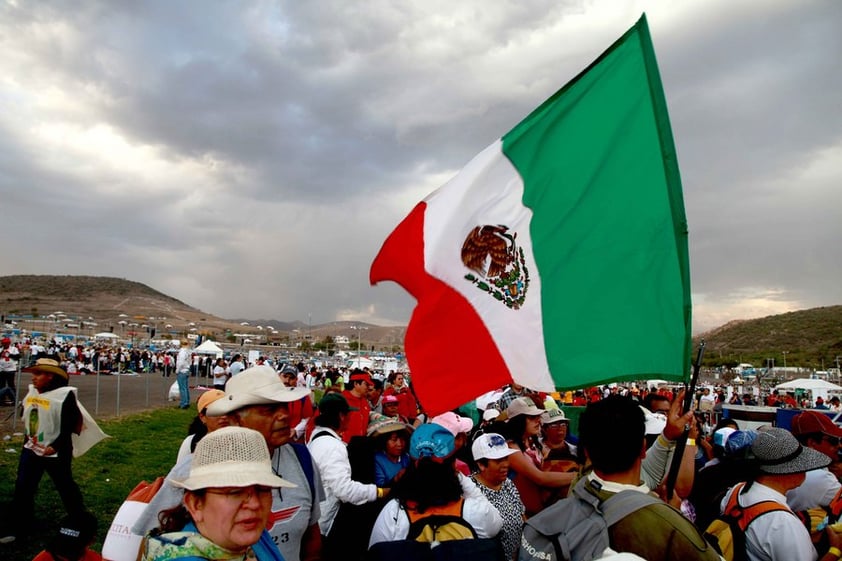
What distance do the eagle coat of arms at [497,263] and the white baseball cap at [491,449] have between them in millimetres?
1074

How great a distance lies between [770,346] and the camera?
4104 inches

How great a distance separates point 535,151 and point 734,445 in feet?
8.80

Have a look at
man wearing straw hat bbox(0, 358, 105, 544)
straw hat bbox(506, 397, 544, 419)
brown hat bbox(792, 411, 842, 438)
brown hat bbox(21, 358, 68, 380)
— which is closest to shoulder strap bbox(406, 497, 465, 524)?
straw hat bbox(506, 397, 544, 419)

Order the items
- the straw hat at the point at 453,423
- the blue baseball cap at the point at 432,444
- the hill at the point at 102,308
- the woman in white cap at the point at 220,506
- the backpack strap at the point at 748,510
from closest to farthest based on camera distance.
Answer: the woman in white cap at the point at 220,506 < the backpack strap at the point at 748,510 < the blue baseball cap at the point at 432,444 < the straw hat at the point at 453,423 < the hill at the point at 102,308

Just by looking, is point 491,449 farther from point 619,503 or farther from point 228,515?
point 228,515

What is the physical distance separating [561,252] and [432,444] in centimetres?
158

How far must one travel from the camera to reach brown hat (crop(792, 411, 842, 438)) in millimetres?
4859

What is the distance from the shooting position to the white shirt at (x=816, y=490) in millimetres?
4355

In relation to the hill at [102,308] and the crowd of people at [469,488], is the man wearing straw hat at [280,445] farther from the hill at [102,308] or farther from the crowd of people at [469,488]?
the hill at [102,308]

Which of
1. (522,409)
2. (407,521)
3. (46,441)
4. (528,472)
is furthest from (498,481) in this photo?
(46,441)

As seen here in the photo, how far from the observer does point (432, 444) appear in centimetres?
417

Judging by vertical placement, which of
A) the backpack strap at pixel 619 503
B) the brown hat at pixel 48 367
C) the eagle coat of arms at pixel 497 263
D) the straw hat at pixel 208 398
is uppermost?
the eagle coat of arms at pixel 497 263

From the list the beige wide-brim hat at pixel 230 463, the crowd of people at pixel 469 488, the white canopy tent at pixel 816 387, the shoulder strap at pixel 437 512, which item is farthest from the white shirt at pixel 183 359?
the white canopy tent at pixel 816 387

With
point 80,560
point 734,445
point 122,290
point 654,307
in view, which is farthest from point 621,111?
point 122,290
